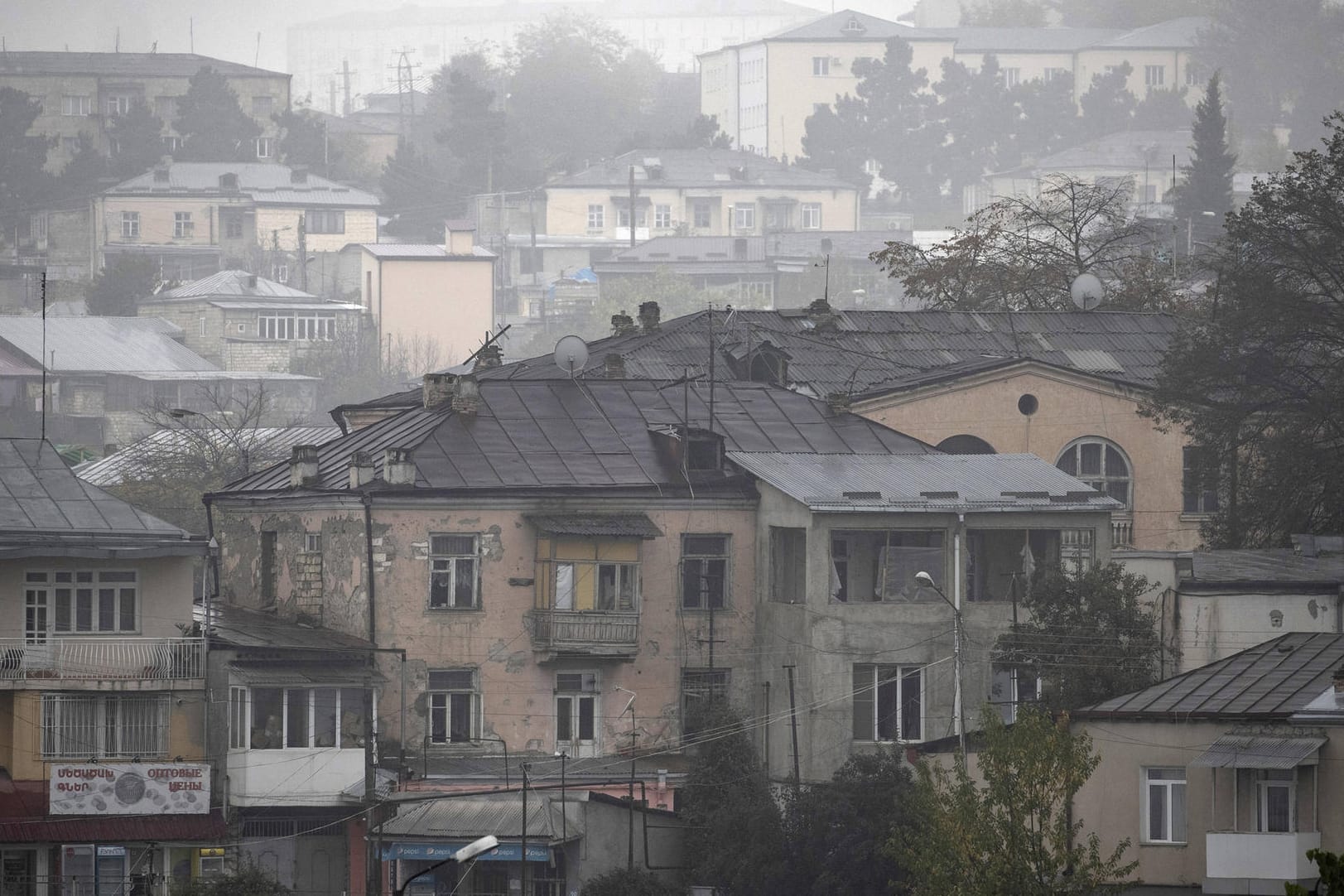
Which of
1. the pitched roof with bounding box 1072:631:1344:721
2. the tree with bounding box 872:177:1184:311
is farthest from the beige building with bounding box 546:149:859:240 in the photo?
the pitched roof with bounding box 1072:631:1344:721

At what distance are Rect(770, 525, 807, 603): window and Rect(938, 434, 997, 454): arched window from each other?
7.49 metres

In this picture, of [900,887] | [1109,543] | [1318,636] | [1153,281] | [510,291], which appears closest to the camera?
[1318,636]

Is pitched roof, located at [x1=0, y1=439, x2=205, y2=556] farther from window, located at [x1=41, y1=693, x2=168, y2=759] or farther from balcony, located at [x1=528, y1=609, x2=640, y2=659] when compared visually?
balcony, located at [x1=528, y1=609, x2=640, y2=659]

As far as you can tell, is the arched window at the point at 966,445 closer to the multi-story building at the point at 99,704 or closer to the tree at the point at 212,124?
the multi-story building at the point at 99,704

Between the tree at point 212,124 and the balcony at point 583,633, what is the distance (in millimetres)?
102617

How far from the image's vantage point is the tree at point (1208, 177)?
112938 mm

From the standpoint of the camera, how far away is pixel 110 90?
492 feet

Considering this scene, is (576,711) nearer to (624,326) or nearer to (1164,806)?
(1164,806)

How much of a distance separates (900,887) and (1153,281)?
34.9 m

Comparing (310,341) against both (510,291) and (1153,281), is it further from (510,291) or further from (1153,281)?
(1153,281)

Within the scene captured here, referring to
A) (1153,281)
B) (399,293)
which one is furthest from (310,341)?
(1153,281)

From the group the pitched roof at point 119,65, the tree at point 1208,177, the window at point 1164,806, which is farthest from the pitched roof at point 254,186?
the window at point 1164,806

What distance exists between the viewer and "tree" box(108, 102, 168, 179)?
140 metres

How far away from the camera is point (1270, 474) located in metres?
46.8
